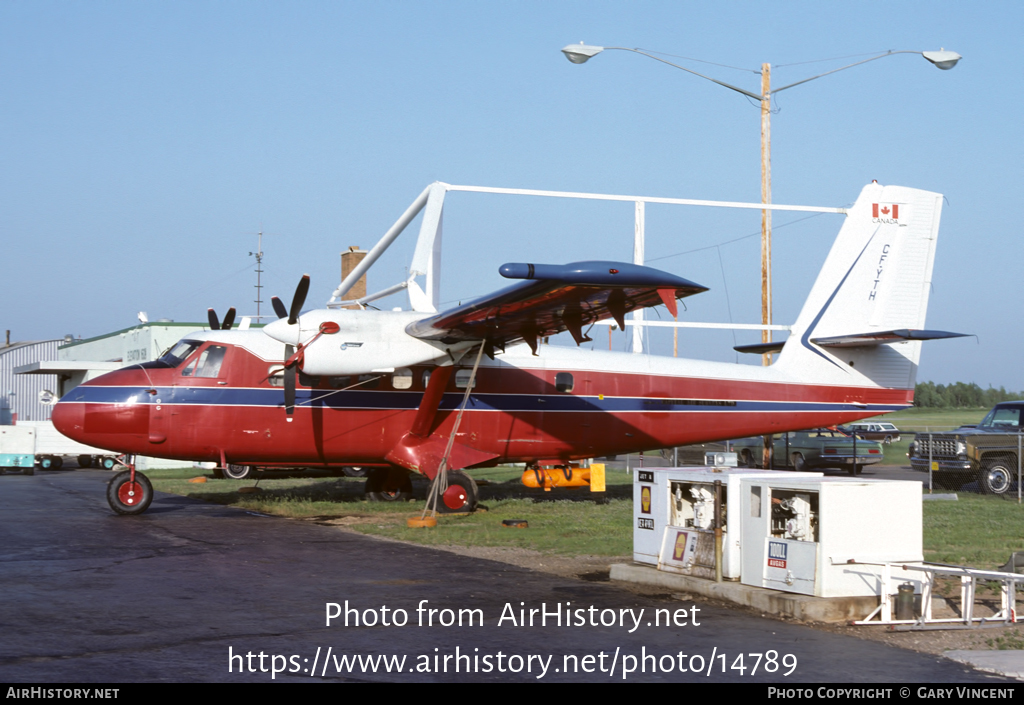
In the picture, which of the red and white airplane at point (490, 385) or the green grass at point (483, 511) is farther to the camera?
the red and white airplane at point (490, 385)

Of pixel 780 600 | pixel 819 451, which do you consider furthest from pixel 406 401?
pixel 819 451

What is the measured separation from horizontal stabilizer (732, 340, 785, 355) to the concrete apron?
12994mm

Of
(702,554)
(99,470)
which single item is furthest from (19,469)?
(702,554)

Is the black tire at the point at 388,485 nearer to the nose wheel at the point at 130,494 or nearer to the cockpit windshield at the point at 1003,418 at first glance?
the nose wheel at the point at 130,494

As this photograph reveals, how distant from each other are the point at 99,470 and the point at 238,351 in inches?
996

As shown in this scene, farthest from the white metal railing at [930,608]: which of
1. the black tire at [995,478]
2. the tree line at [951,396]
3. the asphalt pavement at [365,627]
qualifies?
the tree line at [951,396]

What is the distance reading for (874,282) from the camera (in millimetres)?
20844

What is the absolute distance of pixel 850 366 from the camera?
21.5m

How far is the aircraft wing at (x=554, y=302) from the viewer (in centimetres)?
1357

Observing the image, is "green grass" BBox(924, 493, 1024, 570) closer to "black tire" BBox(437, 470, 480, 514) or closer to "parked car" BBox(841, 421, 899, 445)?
"black tire" BBox(437, 470, 480, 514)

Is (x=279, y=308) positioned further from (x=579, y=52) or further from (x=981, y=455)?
Result: (x=981, y=455)

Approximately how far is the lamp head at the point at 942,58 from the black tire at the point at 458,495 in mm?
14596
